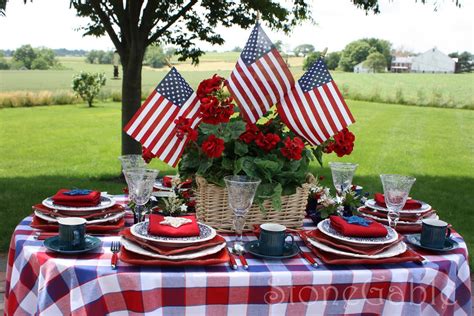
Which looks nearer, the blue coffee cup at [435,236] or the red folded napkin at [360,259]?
the red folded napkin at [360,259]

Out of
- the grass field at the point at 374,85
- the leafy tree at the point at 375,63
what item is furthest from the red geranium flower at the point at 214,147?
the leafy tree at the point at 375,63

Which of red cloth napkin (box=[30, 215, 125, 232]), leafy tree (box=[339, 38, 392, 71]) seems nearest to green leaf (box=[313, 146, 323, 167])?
red cloth napkin (box=[30, 215, 125, 232])

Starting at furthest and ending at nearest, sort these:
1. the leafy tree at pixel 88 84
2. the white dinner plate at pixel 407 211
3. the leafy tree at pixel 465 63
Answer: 1. the leafy tree at pixel 465 63
2. the leafy tree at pixel 88 84
3. the white dinner plate at pixel 407 211

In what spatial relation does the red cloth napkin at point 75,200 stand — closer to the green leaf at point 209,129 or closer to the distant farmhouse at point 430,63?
the green leaf at point 209,129

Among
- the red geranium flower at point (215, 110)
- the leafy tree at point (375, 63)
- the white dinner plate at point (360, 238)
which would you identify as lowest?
the white dinner plate at point (360, 238)

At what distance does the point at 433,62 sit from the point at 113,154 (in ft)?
82.6

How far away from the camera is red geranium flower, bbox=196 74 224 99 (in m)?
2.05

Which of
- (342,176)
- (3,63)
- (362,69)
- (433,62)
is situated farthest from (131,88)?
(433,62)

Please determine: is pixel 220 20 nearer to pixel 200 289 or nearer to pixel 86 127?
pixel 200 289

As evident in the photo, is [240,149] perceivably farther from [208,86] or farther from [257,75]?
[257,75]

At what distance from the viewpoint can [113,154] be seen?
31.4 ft

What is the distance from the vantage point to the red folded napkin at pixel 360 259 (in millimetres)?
1803

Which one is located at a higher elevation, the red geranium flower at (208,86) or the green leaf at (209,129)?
the red geranium flower at (208,86)

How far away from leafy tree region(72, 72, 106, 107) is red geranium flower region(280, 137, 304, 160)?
1644cm
